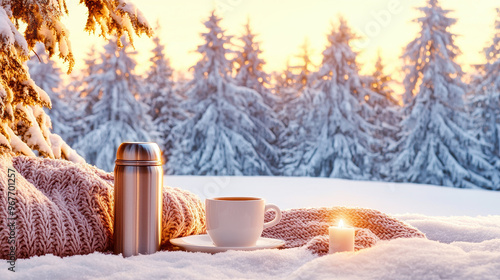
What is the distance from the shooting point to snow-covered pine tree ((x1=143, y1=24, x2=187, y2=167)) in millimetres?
20156

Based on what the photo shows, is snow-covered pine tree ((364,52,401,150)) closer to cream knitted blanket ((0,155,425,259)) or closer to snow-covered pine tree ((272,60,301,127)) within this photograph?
snow-covered pine tree ((272,60,301,127))

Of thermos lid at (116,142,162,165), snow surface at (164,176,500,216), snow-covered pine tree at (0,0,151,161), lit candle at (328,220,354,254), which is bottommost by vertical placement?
snow surface at (164,176,500,216)

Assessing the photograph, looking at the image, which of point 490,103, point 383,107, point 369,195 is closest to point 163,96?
point 383,107

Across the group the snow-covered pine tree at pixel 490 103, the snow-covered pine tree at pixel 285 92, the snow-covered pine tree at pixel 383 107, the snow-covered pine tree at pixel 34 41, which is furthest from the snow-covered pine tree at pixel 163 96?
the snow-covered pine tree at pixel 34 41

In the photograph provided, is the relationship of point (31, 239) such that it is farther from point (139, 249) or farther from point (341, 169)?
point (341, 169)

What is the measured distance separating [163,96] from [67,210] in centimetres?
1890

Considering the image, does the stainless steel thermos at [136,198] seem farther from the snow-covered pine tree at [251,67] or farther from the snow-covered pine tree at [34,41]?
the snow-covered pine tree at [251,67]

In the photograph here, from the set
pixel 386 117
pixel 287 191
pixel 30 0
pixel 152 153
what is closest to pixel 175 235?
pixel 152 153

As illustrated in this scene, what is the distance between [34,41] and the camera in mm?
2898

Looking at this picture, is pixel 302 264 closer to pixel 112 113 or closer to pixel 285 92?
pixel 112 113

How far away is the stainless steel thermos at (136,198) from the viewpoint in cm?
153

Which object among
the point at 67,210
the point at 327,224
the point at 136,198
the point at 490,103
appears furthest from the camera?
the point at 490,103

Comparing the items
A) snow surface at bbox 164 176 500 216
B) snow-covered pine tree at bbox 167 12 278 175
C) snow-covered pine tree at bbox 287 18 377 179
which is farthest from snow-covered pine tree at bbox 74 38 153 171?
snow surface at bbox 164 176 500 216

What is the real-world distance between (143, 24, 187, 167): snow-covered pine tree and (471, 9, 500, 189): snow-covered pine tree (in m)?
10.4
